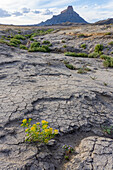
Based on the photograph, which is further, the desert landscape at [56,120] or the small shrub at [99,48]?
the small shrub at [99,48]

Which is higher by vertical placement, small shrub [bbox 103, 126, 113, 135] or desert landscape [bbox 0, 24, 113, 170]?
desert landscape [bbox 0, 24, 113, 170]

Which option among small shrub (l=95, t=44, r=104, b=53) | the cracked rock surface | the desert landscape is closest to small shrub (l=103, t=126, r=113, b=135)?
the desert landscape

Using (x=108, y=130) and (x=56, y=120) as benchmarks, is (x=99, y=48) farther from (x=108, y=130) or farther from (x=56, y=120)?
(x=56, y=120)

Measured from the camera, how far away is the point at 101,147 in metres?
2.60

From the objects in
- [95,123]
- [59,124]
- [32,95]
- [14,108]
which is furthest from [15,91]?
[95,123]

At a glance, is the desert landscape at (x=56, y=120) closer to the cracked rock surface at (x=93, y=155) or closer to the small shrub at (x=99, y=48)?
the cracked rock surface at (x=93, y=155)

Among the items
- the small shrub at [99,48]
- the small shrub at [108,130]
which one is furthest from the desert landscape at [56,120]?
the small shrub at [99,48]

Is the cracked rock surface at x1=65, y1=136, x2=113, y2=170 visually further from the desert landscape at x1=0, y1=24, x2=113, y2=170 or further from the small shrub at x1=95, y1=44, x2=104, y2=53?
the small shrub at x1=95, y1=44, x2=104, y2=53

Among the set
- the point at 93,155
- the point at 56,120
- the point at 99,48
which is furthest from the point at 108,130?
A: the point at 99,48

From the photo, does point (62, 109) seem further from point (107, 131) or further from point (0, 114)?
point (0, 114)

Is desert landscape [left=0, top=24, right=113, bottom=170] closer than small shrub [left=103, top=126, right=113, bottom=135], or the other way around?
desert landscape [left=0, top=24, right=113, bottom=170]

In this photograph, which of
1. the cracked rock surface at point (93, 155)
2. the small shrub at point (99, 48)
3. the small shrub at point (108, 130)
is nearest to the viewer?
the cracked rock surface at point (93, 155)

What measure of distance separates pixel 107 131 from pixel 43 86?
8.47 feet

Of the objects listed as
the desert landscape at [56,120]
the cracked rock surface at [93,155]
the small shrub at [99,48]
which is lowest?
the cracked rock surface at [93,155]
